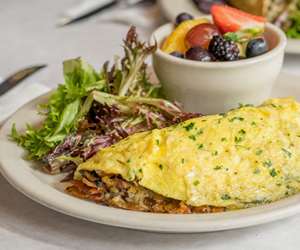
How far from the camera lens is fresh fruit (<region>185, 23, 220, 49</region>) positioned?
1.68 m

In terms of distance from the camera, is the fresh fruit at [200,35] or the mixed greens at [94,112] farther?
the fresh fruit at [200,35]

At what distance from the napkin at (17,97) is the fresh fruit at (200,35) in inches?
18.0

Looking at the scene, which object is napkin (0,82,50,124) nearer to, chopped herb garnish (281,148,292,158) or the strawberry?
the strawberry

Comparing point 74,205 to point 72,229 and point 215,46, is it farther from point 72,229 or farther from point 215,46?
point 215,46

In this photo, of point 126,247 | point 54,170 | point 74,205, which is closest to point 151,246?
point 126,247

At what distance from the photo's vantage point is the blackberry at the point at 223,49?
1.61 metres

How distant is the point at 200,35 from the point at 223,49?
0.09 metres

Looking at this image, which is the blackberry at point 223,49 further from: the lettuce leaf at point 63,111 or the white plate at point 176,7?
the white plate at point 176,7

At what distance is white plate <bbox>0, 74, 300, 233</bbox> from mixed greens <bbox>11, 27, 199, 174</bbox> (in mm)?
66

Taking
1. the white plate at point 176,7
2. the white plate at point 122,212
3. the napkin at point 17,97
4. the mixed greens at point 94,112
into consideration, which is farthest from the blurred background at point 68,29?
the white plate at point 122,212

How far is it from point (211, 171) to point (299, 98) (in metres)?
0.50

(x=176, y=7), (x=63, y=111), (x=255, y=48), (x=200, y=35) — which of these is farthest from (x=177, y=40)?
(x=176, y=7)

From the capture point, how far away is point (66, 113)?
5.20 feet

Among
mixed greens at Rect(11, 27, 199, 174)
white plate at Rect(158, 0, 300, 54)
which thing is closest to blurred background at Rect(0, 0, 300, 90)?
white plate at Rect(158, 0, 300, 54)
